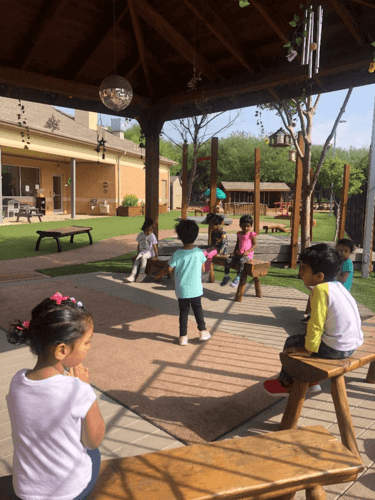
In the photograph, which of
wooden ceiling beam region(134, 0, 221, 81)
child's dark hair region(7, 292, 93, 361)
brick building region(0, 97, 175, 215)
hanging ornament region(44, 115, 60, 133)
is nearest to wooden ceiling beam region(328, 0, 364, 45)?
wooden ceiling beam region(134, 0, 221, 81)

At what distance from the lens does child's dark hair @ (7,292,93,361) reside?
155cm

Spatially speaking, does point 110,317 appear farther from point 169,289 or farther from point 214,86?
point 214,86

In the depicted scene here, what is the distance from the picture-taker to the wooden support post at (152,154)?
7.99 metres

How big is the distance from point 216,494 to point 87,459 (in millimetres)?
564

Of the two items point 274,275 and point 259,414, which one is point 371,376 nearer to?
point 259,414

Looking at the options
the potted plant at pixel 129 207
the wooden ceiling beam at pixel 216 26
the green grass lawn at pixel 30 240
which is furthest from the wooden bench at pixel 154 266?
the potted plant at pixel 129 207

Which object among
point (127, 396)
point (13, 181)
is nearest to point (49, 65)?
point (127, 396)

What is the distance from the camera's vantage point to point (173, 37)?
5.95m

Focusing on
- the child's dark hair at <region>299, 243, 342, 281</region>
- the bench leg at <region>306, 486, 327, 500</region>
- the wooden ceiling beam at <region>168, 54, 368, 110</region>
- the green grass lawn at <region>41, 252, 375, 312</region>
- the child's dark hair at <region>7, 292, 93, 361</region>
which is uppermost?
the wooden ceiling beam at <region>168, 54, 368, 110</region>

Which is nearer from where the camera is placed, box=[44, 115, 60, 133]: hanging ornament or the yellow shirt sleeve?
the yellow shirt sleeve

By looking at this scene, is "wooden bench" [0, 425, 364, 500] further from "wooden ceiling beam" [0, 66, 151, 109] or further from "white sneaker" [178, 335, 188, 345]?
"wooden ceiling beam" [0, 66, 151, 109]

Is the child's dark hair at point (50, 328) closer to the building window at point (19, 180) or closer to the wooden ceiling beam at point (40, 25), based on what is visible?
the wooden ceiling beam at point (40, 25)

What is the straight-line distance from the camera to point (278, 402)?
3342 mm

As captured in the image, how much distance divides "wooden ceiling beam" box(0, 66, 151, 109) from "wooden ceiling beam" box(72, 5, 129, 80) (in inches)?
9.1
